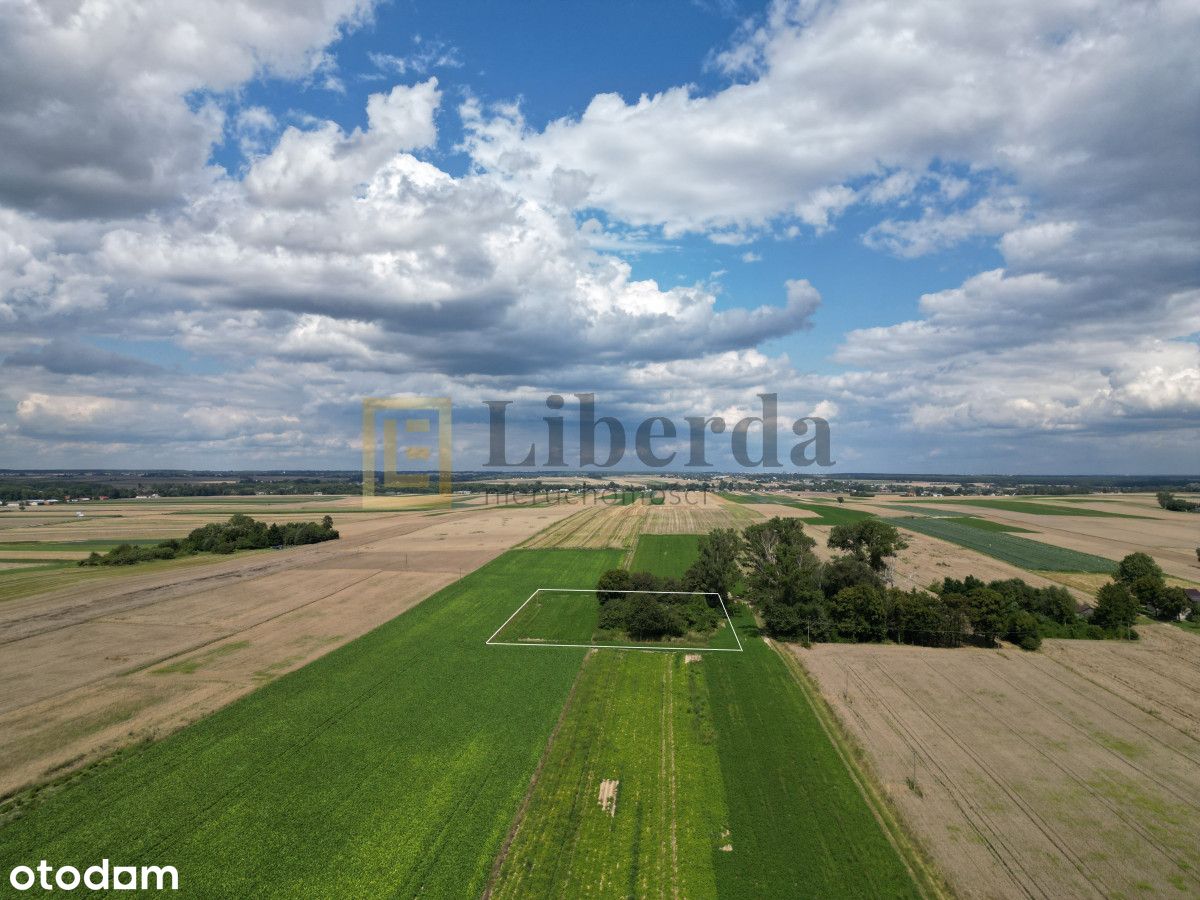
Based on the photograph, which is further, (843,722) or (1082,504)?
(1082,504)

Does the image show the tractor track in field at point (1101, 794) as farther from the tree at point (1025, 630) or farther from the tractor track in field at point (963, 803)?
the tree at point (1025, 630)

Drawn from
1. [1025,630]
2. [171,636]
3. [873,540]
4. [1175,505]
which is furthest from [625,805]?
[1175,505]

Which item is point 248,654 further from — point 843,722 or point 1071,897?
point 1071,897

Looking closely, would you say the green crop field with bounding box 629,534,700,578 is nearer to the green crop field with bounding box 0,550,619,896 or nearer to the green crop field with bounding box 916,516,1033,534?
the green crop field with bounding box 0,550,619,896

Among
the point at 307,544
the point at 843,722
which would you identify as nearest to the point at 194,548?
the point at 307,544

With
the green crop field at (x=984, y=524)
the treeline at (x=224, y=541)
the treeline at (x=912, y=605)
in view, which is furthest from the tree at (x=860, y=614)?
the treeline at (x=224, y=541)
